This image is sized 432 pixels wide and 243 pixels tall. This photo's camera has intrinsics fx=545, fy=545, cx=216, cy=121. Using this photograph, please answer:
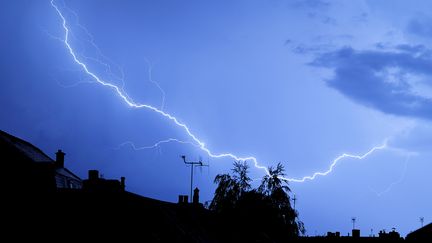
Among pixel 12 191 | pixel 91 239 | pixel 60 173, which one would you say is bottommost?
pixel 91 239

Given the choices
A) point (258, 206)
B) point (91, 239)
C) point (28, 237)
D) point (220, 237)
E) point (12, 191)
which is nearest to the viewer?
point (91, 239)

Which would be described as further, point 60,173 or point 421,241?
point 421,241

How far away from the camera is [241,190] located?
58.2 m

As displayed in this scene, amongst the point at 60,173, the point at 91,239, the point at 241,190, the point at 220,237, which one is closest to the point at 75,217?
the point at 91,239

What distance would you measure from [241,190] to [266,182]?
2.81 meters

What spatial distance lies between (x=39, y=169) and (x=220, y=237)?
11.2m

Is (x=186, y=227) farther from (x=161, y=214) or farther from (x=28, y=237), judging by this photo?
(x=28, y=237)

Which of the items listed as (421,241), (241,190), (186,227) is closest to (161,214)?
(186,227)

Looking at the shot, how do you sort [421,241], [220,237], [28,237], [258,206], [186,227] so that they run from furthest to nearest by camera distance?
[258,206]
[421,241]
[220,237]
[186,227]
[28,237]

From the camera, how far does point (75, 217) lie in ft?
62.2

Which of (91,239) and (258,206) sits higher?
(258,206)

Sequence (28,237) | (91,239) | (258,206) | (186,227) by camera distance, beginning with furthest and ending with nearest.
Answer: (258,206) < (186,227) < (28,237) < (91,239)

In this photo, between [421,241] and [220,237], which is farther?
[421,241]

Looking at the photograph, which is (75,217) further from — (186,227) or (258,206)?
(258,206)
